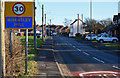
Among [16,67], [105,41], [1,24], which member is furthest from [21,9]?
[105,41]

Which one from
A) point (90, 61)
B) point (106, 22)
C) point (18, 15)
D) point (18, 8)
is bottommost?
point (90, 61)

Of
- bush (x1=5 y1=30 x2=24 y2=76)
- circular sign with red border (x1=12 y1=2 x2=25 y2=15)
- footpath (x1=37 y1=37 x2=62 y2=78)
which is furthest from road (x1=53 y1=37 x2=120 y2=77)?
circular sign with red border (x1=12 y1=2 x2=25 y2=15)

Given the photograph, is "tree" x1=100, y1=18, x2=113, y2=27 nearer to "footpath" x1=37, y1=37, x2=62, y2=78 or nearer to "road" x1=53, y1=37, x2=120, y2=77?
"road" x1=53, y1=37, x2=120, y2=77

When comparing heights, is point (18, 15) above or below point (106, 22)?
below

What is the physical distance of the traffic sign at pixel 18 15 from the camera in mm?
8133

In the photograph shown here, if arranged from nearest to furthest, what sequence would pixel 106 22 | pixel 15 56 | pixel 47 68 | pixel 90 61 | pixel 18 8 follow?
pixel 18 8
pixel 15 56
pixel 47 68
pixel 90 61
pixel 106 22

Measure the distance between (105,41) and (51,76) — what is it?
3153 cm

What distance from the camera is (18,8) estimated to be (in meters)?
8.23

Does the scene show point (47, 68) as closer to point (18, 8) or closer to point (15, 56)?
point (15, 56)

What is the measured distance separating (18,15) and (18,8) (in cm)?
29

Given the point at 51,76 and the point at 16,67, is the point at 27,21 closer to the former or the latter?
the point at 16,67

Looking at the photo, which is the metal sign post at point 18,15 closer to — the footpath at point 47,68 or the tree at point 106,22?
the footpath at point 47,68

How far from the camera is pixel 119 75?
9914 mm

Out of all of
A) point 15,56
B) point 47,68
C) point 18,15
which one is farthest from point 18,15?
point 47,68
